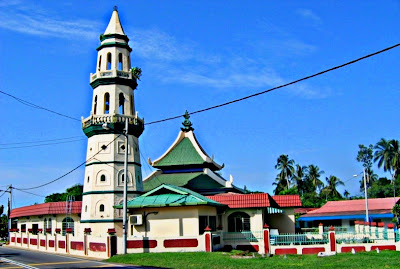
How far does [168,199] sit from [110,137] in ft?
24.8

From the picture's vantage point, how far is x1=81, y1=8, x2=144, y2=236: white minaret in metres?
34.2

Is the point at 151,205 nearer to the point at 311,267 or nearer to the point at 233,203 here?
the point at 233,203

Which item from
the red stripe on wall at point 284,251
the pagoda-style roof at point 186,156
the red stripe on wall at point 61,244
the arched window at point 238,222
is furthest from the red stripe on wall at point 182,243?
the pagoda-style roof at point 186,156

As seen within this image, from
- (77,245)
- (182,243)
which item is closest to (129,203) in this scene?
(77,245)

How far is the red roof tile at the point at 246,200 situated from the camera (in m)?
33.2

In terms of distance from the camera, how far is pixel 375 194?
75438 mm

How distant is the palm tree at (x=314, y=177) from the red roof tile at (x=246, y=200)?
62.5m

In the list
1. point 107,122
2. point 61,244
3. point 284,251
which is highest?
point 107,122

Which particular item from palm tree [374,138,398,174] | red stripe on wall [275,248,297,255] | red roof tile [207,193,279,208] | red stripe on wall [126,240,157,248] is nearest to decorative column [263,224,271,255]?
red stripe on wall [275,248,297,255]

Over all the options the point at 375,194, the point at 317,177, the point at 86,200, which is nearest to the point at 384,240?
the point at 86,200

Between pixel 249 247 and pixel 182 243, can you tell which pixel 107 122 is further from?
pixel 249 247

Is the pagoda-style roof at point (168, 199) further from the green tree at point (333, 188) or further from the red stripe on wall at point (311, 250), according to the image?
the green tree at point (333, 188)

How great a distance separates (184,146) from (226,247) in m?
16.3

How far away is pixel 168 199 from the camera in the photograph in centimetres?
3019
